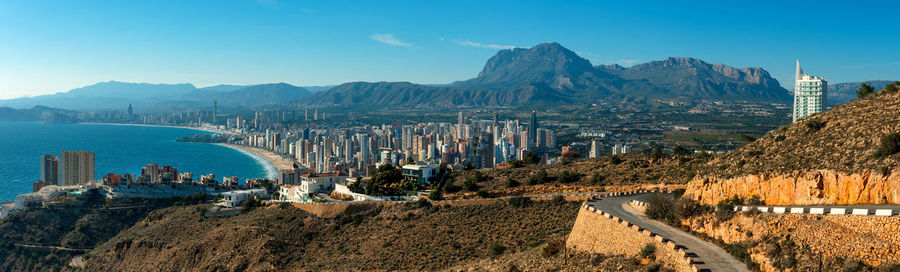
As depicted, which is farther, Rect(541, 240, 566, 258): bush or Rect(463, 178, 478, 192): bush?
Rect(463, 178, 478, 192): bush

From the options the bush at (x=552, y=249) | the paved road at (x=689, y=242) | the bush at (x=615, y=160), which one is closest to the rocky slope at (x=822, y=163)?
the paved road at (x=689, y=242)

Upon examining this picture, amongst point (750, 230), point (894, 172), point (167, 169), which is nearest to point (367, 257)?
point (750, 230)

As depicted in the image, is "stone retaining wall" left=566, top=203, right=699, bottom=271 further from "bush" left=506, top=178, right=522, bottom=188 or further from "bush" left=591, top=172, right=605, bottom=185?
"bush" left=506, top=178, right=522, bottom=188

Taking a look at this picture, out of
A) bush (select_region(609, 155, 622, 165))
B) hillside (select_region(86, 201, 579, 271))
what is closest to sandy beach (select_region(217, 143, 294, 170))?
hillside (select_region(86, 201, 579, 271))

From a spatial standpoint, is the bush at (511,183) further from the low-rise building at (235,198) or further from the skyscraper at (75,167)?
the skyscraper at (75,167)

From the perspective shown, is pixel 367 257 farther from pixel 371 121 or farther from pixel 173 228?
pixel 371 121

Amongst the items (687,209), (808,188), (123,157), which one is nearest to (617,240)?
(687,209)
